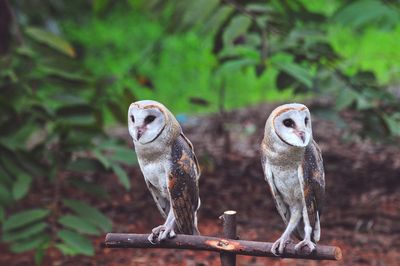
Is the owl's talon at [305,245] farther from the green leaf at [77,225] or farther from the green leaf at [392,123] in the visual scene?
the green leaf at [392,123]

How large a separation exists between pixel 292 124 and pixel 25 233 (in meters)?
→ 1.99

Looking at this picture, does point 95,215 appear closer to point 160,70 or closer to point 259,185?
point 259,185

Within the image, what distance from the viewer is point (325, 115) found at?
4.21 m

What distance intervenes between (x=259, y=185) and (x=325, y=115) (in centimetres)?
146

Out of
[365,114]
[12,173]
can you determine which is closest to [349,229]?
[365,114]

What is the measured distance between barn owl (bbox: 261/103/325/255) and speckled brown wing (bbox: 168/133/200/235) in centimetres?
25

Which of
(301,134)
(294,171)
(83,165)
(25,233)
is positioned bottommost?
(25,233)

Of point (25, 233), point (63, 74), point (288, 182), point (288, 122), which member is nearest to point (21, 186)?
point (25, 233)

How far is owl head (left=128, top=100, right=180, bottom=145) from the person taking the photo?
2145 millimetres

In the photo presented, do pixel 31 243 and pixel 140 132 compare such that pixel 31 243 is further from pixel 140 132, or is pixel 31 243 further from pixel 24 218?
pixel 140 132

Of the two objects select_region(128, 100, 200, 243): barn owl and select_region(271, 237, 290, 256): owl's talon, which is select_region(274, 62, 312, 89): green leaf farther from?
select_region(271, 237, 290, 256): owl's talon

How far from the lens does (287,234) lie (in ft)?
7.25

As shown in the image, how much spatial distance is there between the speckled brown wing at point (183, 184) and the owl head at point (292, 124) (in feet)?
1.12

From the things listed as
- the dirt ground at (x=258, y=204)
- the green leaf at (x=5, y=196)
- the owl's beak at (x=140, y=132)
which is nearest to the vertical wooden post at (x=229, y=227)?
the owl's beak at (x=140, y=132)
